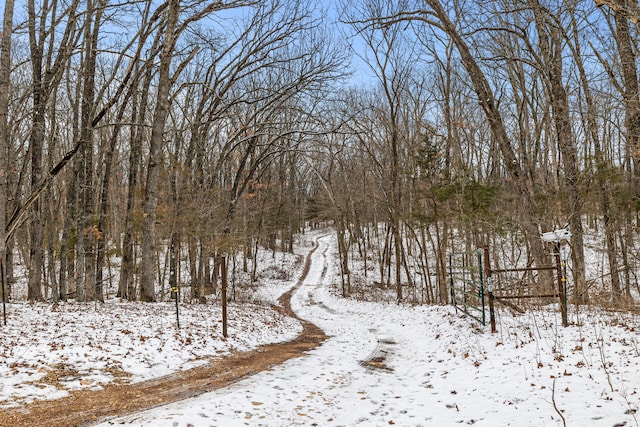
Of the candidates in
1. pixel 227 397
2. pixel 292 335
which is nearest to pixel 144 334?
pixel 227 397

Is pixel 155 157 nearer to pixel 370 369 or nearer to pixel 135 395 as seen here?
pixel 135 395

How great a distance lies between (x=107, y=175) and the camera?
1722cm

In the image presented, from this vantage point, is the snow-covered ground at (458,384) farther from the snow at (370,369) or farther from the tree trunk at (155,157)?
the tree trunk at (155,157)

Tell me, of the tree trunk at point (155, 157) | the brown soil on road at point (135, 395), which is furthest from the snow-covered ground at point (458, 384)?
the tree trunk at point (155, 157)

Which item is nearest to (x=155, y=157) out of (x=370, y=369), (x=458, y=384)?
(x=370, y=369)

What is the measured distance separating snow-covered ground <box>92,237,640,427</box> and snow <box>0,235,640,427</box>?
0.07ft

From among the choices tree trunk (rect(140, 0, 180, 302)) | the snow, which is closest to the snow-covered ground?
the snow

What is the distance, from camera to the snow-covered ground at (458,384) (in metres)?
4.66

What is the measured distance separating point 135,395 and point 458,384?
181 inches

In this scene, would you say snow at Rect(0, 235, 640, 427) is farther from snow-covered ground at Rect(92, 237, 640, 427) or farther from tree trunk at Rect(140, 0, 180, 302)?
tree trunk at Rect(140, 0, 180, 302)

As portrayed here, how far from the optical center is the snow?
191 inches

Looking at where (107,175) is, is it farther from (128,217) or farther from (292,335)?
(292,335)

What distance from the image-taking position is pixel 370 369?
315 inches

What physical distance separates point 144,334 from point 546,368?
708cm
